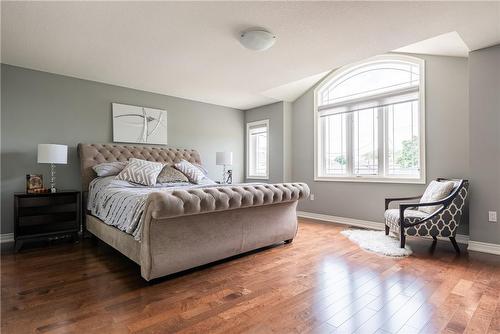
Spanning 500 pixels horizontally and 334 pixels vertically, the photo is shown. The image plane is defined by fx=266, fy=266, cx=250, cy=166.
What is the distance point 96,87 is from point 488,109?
5361 mm

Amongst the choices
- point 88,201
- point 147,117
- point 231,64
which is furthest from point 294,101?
point 88,201

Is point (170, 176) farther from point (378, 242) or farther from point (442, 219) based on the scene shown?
point (442, 219)

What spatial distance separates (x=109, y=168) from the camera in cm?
389

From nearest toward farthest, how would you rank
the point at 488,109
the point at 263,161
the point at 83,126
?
the point at 488,109 < the point at 83,126 < the point at 263,161

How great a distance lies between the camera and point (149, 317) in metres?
1.76

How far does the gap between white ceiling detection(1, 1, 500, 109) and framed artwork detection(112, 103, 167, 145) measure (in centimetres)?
63

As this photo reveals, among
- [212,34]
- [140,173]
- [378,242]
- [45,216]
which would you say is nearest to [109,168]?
[140,173]

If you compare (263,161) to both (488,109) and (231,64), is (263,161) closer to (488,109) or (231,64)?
(231,64)

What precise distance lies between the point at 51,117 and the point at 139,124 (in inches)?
48.8

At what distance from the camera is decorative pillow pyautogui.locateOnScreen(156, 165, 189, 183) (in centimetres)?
394

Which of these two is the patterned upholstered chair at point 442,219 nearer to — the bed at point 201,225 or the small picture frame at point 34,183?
the bed at point 201,225

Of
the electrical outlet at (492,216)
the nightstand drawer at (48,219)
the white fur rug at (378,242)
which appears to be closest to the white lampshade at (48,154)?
the nightstand drawer at (48,219)

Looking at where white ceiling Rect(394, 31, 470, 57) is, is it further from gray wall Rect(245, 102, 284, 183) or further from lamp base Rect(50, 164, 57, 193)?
lamp base Rect(50, 164, 57, 193)

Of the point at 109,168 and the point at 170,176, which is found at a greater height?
the point at 109,168
